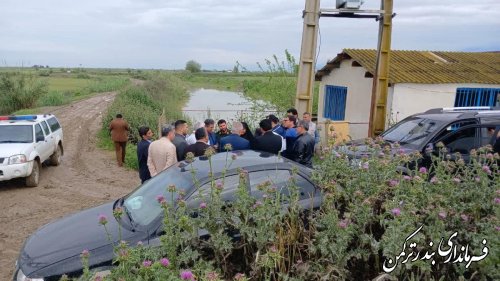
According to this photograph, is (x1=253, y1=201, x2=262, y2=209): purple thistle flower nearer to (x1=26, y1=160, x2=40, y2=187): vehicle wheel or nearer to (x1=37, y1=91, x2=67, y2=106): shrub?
(x1=26, y1=160, x2=40, y2=187): vehicle wheel

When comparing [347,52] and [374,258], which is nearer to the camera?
[374,258]

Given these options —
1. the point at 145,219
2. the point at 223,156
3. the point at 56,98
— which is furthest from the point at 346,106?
the point at 56,98

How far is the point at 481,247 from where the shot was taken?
2381mm

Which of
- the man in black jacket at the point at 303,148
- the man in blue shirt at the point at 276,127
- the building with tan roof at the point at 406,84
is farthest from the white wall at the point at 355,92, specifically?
the man in black jacket at the point at 303,148

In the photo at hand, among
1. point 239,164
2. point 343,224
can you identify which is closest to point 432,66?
point 239,164

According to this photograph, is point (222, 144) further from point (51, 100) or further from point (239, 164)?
point (51, 100)

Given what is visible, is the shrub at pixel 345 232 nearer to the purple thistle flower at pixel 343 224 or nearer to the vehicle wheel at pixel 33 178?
the purple thistle flower at pixel 343 224

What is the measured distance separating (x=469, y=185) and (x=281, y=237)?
1433 mm

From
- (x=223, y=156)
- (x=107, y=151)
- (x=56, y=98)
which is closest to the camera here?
(x=223, y=156)


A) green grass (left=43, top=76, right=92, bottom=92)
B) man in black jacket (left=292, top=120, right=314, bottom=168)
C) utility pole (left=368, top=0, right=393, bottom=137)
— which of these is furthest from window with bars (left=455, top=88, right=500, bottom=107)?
green grass (left=43, top=76, right=92, bottom=92)

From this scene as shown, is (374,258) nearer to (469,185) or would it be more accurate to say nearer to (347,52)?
(469,185)

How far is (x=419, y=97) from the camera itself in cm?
1386

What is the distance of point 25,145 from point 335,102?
11510 mm

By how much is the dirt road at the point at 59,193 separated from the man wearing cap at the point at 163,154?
7.56 ft
